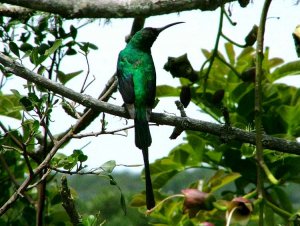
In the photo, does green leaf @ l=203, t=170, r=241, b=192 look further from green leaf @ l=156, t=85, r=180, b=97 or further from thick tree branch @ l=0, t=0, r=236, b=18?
thick tree branch @ l=0, t=0, r=236, b=18

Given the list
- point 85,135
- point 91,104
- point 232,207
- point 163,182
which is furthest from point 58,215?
point 232,207

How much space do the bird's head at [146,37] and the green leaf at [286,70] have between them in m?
0.57

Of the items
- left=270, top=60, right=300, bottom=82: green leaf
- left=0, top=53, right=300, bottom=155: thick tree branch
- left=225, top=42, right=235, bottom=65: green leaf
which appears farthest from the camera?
left=225, top=42, right=235, bottom=65: green leaf

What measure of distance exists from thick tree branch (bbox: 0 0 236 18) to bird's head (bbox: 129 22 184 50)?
1.08 m

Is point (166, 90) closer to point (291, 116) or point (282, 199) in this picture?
point (291, 116)

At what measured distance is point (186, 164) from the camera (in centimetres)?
328

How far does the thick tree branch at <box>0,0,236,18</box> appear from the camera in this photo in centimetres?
220

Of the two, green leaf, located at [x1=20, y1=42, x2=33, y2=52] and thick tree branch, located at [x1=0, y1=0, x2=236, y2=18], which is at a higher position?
thick tree branch, located at [x1=0, y1=0, x2=236, y2=18]

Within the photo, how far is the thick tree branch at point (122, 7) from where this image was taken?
220 centimetres

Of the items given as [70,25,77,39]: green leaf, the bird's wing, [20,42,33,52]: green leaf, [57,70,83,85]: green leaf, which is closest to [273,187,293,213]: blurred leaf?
the bird's wing

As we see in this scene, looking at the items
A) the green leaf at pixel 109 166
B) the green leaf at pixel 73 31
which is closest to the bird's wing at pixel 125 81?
the green leaf at pixel 73 31

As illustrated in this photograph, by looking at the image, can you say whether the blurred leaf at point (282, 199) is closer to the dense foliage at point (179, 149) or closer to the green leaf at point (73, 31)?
the dense foliage at point (179, 149)

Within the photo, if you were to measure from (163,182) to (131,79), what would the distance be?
0.47 meters

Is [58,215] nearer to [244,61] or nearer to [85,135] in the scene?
[85,135]
